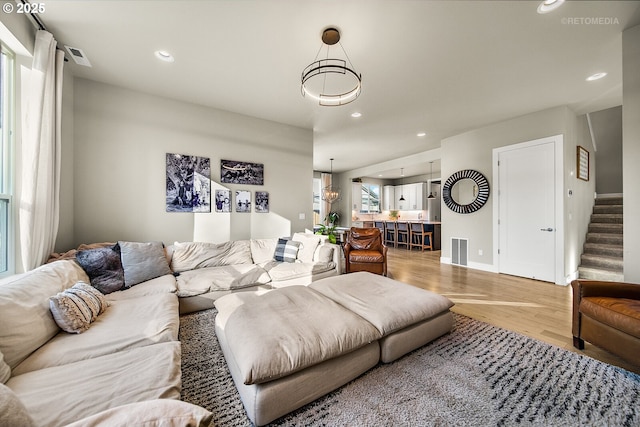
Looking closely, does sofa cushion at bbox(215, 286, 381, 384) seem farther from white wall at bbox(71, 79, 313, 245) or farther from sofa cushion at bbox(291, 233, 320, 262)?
white wall at bbox(71, 79, 313, 245)

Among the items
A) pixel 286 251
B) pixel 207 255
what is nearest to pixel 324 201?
pixel 286 251

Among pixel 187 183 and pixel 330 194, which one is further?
pixel 330 194

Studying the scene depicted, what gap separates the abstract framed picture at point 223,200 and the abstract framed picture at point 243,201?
0.48ft

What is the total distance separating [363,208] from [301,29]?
26.4ft

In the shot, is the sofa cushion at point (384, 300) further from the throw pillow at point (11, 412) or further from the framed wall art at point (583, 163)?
the framed wall art at point (583, 163)

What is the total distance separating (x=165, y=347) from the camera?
1392 millimetres

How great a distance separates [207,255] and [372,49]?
3.18 meters

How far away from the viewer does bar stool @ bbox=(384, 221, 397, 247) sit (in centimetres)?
816

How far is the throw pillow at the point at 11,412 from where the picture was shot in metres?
0.64

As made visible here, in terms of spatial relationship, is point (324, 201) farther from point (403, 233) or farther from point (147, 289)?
point (147, 289)

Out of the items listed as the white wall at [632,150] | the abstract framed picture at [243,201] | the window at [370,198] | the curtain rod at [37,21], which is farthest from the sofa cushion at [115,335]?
the window at [370,198]

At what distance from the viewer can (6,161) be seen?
80.0 inches

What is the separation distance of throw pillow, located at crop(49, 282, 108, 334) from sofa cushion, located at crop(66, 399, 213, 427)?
1.28m

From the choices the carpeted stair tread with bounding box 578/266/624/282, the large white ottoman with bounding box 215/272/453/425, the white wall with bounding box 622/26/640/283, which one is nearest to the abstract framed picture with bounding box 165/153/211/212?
the large white ottoman with bounding box 215/272/453/425
